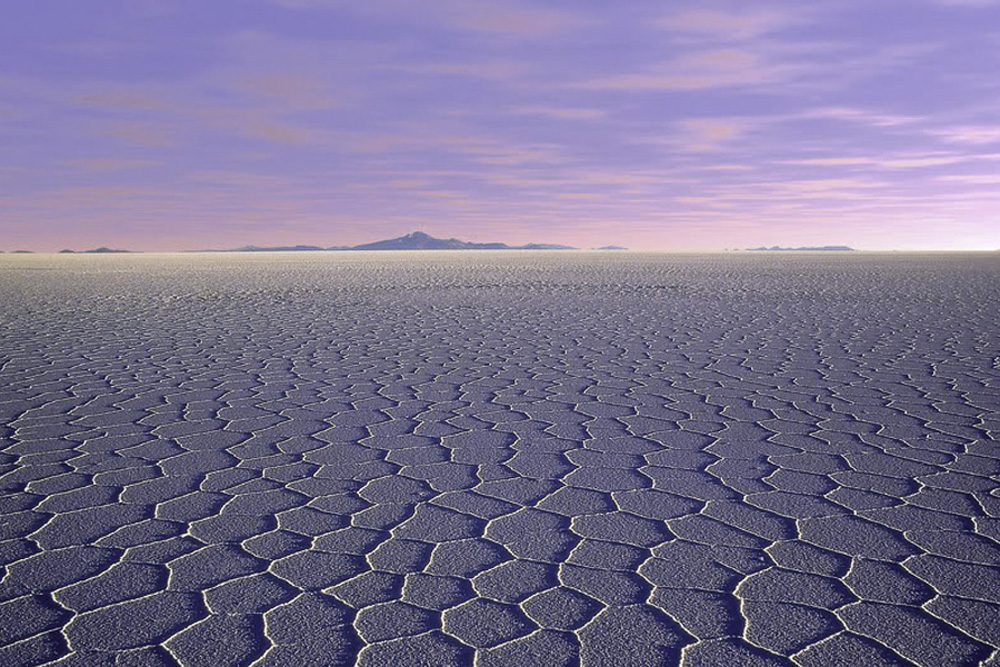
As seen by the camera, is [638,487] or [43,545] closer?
[43,545]

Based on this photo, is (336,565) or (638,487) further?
(638,487)

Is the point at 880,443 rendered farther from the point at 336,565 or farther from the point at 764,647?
the point at 336,565

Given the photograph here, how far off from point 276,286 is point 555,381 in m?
13.8

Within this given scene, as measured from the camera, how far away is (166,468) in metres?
3.63

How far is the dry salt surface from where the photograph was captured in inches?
83.5

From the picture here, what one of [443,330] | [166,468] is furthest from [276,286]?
[166,468]

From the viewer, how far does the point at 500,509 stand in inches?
121

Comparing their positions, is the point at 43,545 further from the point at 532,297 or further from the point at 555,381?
the point at 532,297

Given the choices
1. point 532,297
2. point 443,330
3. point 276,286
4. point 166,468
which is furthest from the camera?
point 276,286

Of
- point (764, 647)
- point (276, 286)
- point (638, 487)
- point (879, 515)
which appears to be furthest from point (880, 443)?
point (276, 286)

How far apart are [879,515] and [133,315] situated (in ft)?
33.7

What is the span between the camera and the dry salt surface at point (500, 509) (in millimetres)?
2121

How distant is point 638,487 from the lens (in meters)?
3.35

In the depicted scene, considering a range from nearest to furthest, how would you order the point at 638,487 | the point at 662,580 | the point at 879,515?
the point at 662,580 < the point at 879,515 < the point at 638,487
